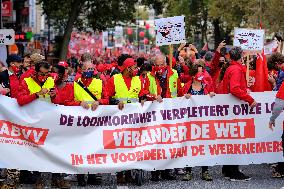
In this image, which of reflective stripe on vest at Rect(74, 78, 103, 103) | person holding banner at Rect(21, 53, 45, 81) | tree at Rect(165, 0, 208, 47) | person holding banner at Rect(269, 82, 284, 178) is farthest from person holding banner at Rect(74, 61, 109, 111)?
tree at Rect(165, 0, 208, 47)

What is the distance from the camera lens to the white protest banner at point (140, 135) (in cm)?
→ 1012

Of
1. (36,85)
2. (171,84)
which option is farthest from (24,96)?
(171,84)

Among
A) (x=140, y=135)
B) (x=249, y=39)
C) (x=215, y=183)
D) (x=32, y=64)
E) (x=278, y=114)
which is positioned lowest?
(x=215, y=183)

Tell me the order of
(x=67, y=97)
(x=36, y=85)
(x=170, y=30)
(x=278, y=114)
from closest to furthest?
(x=278, y=114) → (x=36, y=85) → (x=67, y=97) → (x=170, y=30)

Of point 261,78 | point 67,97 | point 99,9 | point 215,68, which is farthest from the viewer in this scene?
point 99,9

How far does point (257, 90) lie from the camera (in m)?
12.1

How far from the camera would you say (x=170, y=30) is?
1170 cm

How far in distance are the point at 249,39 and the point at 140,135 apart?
388 cm

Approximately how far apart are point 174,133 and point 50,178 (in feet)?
6.63

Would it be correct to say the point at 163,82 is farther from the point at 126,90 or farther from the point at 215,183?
the point at 215,183

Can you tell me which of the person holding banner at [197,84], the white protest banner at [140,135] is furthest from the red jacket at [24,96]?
the person holding banner at [197,84]

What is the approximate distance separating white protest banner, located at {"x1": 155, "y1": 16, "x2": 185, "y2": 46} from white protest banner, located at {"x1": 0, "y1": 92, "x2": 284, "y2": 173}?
138cm

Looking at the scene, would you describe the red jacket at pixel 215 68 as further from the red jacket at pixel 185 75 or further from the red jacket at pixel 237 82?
the red jacket at pixel 237 82

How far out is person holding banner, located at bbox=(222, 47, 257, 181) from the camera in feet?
34.6
